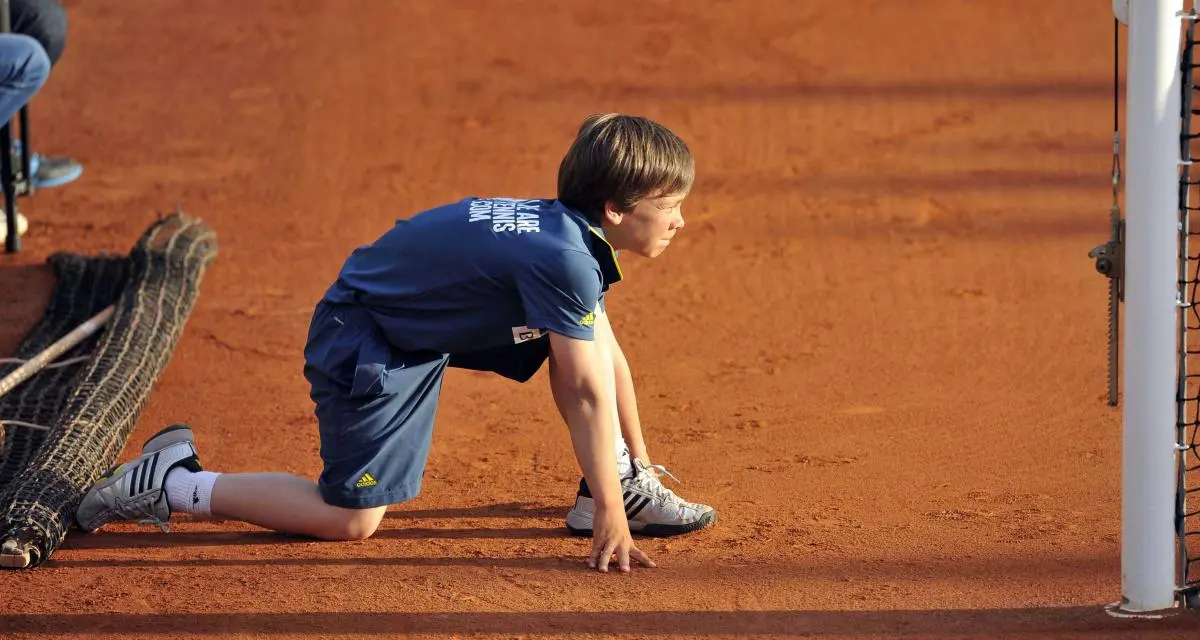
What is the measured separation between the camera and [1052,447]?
13.4 feet

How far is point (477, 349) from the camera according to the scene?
3.39 m

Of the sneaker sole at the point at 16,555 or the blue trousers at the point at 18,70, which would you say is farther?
the blue trousers at the point at 18,70

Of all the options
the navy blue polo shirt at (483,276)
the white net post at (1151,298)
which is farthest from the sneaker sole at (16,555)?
the white net post at (1151,298)

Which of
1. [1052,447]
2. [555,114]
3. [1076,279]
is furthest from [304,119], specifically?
[1052,447]

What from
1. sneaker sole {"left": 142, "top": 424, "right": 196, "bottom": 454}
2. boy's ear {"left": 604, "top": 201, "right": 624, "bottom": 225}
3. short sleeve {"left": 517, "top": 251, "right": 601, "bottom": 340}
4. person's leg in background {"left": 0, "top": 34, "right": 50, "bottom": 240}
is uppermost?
person's leg in background {"left": 0, "top": 34, "right": 50, "bottom": 240}

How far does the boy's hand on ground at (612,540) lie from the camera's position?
326 cm

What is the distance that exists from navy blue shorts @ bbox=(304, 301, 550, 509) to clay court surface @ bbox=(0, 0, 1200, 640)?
181 mm

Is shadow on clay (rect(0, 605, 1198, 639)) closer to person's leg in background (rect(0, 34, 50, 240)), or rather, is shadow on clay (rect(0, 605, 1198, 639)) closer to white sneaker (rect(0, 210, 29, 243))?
person's leg in background (rect(0, 34, 50, 240))

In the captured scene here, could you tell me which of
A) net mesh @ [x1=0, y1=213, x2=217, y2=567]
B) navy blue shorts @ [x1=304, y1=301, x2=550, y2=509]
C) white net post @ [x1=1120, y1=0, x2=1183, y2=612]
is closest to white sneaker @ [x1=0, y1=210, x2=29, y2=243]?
net mesh @ [x1=0, y1=213, x2=217, y2=567]

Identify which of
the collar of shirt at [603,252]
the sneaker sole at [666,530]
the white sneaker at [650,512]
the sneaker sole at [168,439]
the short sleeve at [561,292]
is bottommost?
the sneaker sole at [666,530]

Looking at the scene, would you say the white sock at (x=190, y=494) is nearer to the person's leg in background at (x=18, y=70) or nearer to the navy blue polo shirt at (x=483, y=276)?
the navy blue polo shirt at (x=483, y=276)

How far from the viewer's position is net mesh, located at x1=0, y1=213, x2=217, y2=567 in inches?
138

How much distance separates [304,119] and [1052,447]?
4391 millimetres

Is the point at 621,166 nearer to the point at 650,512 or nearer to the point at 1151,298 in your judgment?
the point at 650,512
